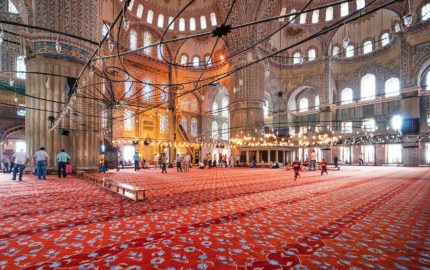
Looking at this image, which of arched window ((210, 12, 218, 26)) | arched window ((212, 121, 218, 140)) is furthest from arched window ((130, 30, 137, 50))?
arched window ((212, 121, 218, 140))

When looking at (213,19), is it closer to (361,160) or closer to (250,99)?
(250,99)

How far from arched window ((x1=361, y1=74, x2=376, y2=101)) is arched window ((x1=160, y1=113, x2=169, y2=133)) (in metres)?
16.8

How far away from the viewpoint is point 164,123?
21031mm

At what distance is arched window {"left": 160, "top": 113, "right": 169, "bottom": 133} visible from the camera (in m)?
20.8

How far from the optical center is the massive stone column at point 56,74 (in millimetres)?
9539

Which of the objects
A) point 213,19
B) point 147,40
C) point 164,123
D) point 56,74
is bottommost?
point 164,123

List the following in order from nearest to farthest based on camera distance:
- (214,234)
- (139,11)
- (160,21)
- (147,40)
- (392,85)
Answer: (214,234), (392,85), (139,11), (147,40), (160,21)

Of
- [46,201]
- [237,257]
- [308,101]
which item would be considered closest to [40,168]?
[46,201]

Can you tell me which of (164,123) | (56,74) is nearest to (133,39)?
(164,123)

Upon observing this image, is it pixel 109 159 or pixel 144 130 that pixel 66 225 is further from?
pixel 144 130

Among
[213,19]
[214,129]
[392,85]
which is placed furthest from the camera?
[214,129]

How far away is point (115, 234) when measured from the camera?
2602 mm

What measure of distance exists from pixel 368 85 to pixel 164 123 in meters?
17.8

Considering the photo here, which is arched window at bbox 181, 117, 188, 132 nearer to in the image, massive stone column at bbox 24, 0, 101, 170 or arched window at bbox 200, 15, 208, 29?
arched window at bbox 200, 15, 208, 29
